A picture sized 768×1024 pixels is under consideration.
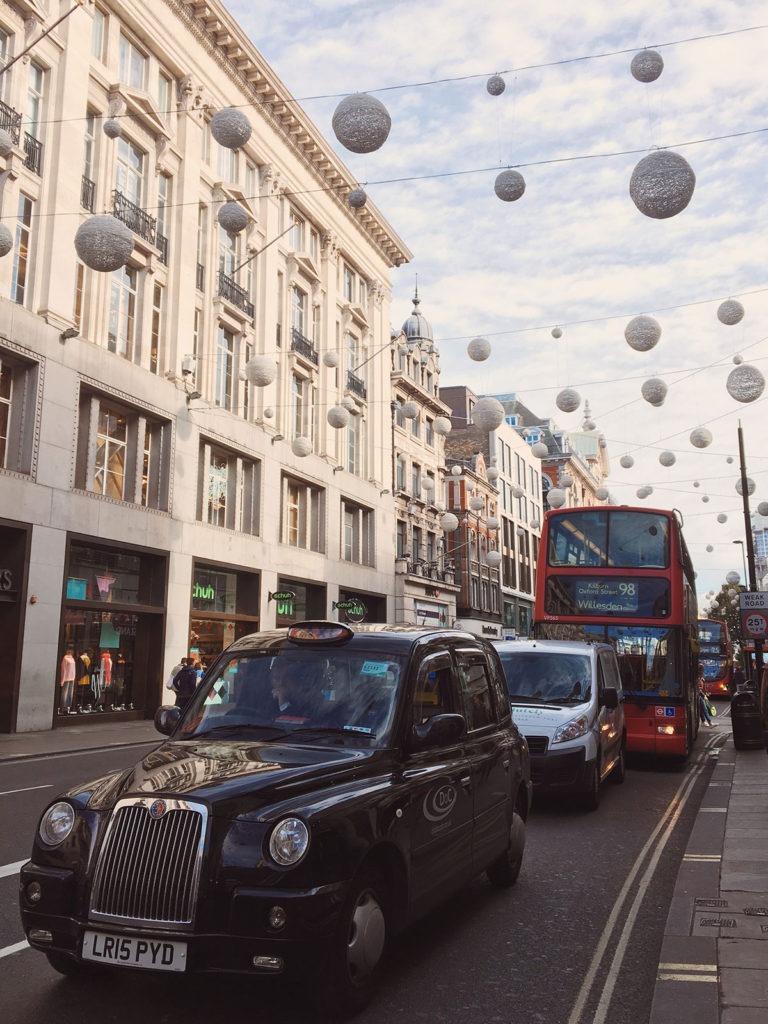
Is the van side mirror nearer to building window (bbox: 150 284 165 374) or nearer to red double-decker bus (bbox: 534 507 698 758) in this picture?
red double-decker bus (bbox: 534 507 698 758)

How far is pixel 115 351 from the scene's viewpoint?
82.0ft

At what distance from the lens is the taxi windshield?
4.86 meters

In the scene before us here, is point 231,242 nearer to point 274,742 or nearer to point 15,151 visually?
point 15,151

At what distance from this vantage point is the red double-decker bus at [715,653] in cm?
4106

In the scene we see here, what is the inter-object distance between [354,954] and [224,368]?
2782 centimetres

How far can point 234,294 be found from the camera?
3116 centimetres

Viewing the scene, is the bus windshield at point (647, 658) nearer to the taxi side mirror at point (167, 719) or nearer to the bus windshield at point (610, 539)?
the bus windshield at point (610, 539)

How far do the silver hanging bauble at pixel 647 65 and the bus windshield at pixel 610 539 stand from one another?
22.2 ft

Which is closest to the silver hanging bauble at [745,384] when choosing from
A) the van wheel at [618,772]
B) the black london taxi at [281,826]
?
the van wheel at [618,772]

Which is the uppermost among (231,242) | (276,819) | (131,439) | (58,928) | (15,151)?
(231,242)

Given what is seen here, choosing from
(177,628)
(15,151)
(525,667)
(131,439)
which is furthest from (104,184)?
(525,667)

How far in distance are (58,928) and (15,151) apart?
21604mm

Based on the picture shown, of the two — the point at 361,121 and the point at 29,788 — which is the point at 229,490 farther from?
the point at 361,121

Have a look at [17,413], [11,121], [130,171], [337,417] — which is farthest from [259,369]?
[130,171]
